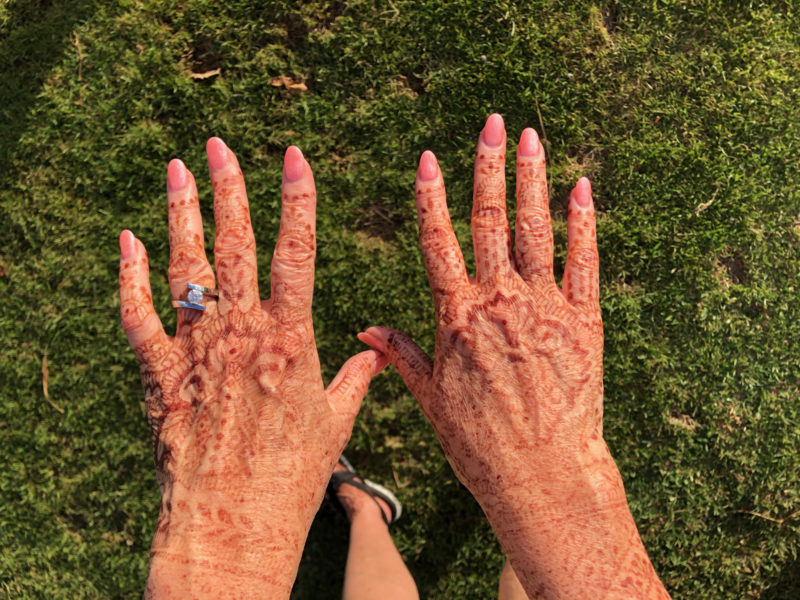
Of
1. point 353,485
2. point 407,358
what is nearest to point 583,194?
point 407,358

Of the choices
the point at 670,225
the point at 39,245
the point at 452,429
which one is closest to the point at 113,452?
the point at 39,245

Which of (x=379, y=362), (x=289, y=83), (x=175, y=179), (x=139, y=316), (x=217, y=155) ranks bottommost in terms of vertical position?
(x=379, y=362)

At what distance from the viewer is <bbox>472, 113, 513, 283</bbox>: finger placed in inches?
95.1

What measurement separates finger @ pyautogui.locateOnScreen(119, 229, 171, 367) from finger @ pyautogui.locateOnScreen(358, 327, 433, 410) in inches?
38.1

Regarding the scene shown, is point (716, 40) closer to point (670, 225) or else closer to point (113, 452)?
point (670, 225)

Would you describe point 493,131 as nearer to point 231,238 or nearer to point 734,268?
point 231,238

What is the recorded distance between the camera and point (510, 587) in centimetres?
295

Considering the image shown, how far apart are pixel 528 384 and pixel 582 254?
64 centimetres

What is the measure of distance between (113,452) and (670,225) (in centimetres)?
380

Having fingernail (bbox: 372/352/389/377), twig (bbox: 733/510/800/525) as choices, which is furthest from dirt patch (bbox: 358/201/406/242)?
twig (bbox: 733/510/800/525)

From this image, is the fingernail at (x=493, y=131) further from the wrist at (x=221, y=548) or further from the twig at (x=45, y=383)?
the twig at (x=45, y=383)

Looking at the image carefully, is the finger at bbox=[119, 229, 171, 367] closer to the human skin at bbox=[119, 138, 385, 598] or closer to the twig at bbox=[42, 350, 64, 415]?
the human skin at bbox=[119, 138, 385, 598]

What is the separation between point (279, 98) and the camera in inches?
139

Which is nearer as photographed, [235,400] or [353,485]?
[235,400]
